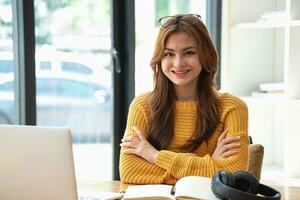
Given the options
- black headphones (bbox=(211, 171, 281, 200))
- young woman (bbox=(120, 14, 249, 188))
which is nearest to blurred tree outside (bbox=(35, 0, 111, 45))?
young woman (bbox=(120, 14, 249, 188))

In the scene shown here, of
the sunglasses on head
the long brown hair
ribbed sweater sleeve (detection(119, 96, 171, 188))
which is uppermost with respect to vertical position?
the sunglasses on head

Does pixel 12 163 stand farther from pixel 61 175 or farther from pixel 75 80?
pixel 75 80

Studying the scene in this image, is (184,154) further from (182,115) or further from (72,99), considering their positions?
(72,99)

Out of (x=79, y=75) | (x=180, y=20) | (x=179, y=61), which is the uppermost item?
(x=180, y=20)

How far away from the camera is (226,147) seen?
177 centimetres

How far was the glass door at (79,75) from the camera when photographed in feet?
9.48

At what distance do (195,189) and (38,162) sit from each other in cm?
42

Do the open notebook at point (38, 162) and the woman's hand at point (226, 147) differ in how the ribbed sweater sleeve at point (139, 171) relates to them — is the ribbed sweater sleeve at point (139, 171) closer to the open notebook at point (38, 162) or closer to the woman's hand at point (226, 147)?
the woman's hand at point (226, 147)

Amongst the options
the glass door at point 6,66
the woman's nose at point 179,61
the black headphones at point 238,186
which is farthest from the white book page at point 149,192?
the glass door at point 6,66

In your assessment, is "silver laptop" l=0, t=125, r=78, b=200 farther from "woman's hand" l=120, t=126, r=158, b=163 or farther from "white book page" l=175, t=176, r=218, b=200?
"woman's hand" l=120, t=126, r=158, b=163

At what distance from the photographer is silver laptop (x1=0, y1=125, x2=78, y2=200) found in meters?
1.18

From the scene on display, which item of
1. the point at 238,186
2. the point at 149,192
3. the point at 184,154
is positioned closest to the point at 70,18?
the point at 184,154

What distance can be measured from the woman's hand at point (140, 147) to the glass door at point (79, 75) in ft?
3.75

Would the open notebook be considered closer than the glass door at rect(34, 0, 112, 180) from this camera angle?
Yes
